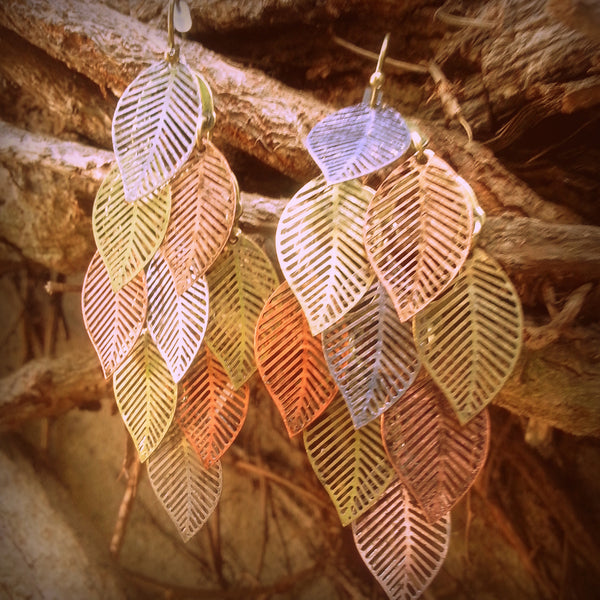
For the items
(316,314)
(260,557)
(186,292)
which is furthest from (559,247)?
(260,557)

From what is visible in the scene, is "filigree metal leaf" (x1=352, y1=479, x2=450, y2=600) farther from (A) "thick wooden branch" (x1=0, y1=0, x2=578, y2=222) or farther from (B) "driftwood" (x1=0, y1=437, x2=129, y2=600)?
(B) "driftwood" (x1=0, y1=437, x2=129, y2=600)

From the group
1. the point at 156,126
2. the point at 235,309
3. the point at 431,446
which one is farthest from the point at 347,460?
the point at 156,126

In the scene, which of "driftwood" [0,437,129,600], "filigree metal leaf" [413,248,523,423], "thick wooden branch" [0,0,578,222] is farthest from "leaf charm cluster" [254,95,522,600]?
"driftwood" [0,437,129,600]

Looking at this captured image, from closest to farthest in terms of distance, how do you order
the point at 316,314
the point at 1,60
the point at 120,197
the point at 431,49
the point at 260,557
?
the point at 316,314
the point at 120,197
the point at 431,49
the point at 1,60
the point at 260,557

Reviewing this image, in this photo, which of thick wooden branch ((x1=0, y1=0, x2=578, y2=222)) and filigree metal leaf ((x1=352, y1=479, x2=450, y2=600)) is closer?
filigree metal leaf ((x1=352, y1=479, x2=450, y2=600))

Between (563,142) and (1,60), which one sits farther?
(1,60)

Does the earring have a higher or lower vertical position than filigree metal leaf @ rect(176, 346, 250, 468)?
higher

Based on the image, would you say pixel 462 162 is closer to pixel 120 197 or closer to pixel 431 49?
pixel 431 49
